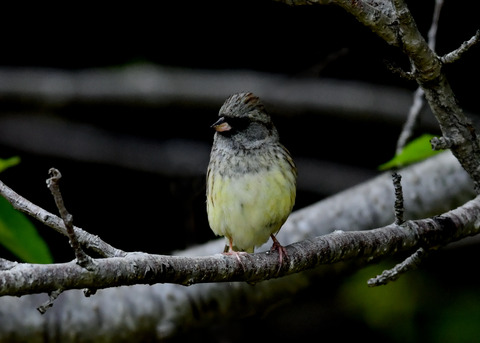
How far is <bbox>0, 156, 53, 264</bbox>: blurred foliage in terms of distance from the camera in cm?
222

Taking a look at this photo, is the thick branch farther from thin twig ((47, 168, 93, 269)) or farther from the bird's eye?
the bird's eye

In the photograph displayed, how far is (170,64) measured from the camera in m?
4.30

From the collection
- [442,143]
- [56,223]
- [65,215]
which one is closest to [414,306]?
[442,143]

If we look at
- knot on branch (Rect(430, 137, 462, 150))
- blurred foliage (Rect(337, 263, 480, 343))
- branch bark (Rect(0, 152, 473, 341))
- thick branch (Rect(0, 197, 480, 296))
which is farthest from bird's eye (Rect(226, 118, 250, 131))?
blurred foliage (Rect(337, 263, 480, 343))

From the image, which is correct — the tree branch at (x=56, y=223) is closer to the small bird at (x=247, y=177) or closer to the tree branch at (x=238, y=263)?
the tree branch at (x=238, y=263)

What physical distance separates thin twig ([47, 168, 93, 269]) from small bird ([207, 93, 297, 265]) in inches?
39.5

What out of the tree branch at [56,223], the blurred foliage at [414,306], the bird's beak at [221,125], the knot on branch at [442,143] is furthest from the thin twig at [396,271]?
the blurred foliage at [414,306]

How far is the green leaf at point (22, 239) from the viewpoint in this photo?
2232 mm

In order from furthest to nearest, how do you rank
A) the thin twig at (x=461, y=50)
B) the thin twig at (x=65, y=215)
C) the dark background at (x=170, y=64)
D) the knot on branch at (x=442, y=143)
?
the dark background at (x=170, y=64) → the knot on branch at (x=442, y=143) → the thin twig at (x=461, y=50) → the thin twig at (x=65, y=215)

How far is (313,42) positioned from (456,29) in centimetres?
75

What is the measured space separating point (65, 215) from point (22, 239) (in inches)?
37.6

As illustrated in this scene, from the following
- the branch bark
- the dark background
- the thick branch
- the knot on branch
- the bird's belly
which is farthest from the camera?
the dark background

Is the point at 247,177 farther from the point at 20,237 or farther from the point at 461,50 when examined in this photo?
the point at 461,50

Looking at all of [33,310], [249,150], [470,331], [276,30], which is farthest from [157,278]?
[276,30]
